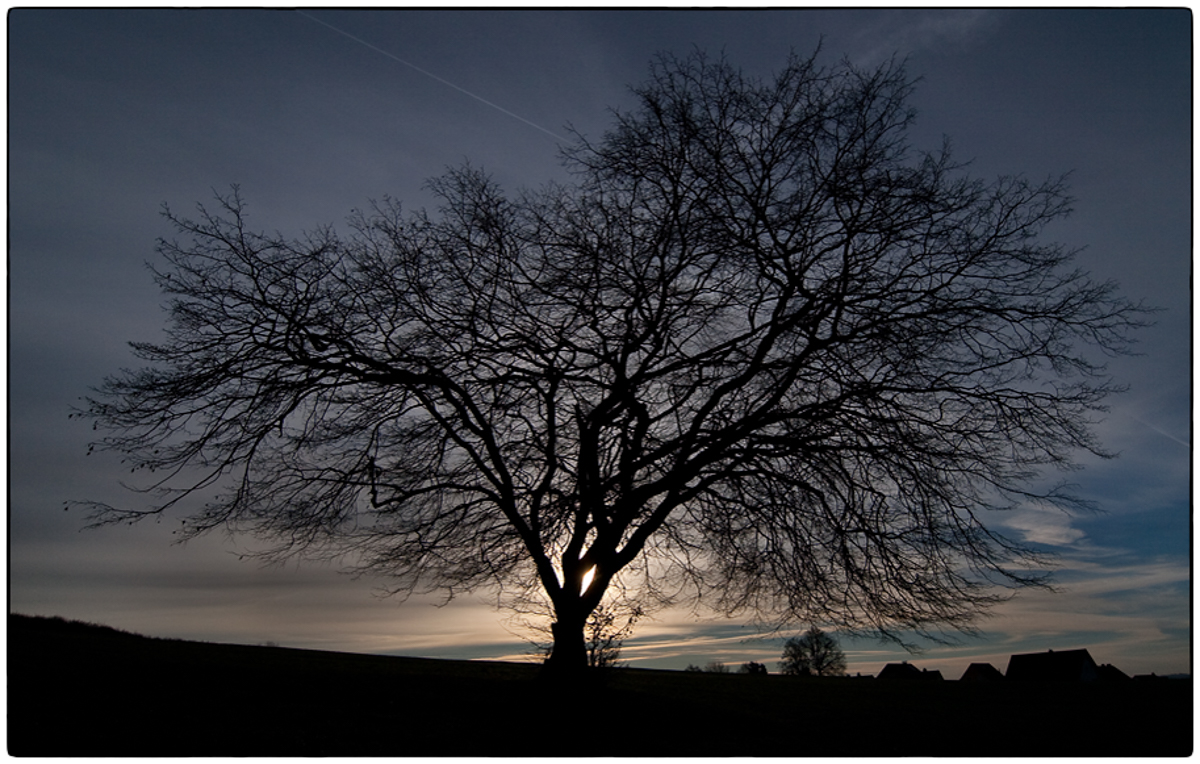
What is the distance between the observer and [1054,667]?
42469 mm

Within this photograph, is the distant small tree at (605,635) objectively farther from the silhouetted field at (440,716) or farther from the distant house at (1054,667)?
the distant house at (1054,667)

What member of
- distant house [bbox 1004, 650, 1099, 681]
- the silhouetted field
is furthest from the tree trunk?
distant house [bbox 1004, 650, 1099, 681]

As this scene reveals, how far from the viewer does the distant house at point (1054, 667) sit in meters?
41.5

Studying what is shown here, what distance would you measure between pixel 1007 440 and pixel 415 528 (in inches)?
341

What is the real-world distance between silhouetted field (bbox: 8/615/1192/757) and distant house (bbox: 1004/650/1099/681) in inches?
1235

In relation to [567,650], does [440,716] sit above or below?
below

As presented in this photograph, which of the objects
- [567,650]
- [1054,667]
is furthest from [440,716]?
[1054,667]

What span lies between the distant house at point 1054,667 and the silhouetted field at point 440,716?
31368mm

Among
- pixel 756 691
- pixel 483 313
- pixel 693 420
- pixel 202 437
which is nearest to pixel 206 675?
pixel 202 437

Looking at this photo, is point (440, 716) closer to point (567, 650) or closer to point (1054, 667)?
point (567, 650)

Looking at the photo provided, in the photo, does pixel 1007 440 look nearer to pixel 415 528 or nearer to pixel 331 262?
pixel 415 528

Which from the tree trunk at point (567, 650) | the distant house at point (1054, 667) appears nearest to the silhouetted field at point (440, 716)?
the tree trunk at point (567, 650)

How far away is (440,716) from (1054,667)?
142ft

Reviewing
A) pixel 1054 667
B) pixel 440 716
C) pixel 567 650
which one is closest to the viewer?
pixel 440 716
